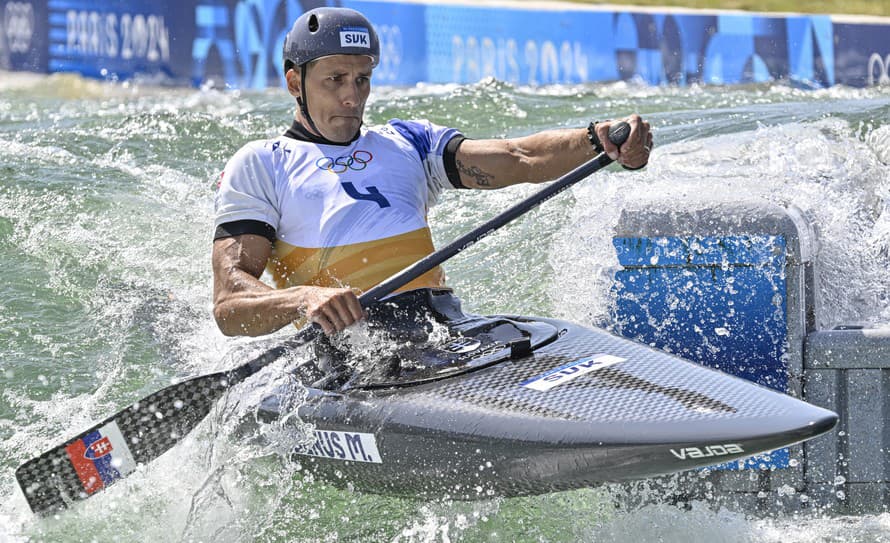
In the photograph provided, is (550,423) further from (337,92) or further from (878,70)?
(878,70)

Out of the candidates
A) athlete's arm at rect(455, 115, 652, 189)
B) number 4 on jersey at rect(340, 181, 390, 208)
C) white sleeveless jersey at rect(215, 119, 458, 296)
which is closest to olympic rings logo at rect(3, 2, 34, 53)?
white sleeveless jersey at rect(215, 119, 458, 296)

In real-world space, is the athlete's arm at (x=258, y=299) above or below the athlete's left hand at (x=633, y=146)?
below

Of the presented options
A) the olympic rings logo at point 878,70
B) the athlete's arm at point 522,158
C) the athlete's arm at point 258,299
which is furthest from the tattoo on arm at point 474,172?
the olympic rings logo at point 878,70

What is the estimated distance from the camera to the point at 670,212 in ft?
11.5

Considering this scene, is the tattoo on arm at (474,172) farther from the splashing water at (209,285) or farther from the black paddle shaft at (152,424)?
the black paddle shaft at (152,424)

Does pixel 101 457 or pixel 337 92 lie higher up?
pixel 337 92

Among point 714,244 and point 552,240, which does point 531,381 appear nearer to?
point 714,244

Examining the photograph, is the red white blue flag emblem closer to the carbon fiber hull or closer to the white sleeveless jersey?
the carbon fiber hull

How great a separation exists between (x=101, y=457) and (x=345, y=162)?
1.26 m

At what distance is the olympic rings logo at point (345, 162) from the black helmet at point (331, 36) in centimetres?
34

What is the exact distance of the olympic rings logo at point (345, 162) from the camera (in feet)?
12.7

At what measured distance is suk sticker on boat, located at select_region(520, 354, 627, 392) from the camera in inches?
126

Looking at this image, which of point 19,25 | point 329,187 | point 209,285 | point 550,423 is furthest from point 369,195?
point 19,25

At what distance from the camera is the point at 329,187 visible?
3.80m
